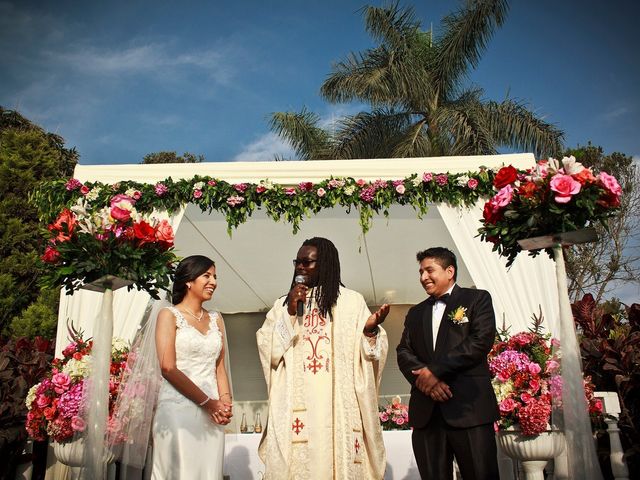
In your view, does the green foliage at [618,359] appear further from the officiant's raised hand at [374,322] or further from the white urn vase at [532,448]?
the officiant's raised hand at [374,322]

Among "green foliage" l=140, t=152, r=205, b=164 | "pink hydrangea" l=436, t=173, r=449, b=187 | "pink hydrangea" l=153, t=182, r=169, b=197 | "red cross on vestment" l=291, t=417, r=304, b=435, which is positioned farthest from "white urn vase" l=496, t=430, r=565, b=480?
"green foliage" l=140, t=152, r=205, b=164

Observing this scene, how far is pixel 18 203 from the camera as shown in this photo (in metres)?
15.7

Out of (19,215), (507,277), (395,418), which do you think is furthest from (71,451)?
(19,215)

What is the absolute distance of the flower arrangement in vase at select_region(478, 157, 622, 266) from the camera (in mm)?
3756

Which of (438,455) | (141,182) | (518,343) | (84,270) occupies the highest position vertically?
(141,182)

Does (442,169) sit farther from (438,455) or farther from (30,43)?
(30,43)

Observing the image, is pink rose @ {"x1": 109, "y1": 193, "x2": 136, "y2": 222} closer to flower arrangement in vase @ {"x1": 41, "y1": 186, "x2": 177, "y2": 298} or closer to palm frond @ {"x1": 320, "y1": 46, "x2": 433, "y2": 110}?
flower arrangement in vase @ {"x1": 41, "y1": 186, "x2": 177, "y2": 298}

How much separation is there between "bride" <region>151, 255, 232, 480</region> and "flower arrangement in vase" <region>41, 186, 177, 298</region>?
401mm

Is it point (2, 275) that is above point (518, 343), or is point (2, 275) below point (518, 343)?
above

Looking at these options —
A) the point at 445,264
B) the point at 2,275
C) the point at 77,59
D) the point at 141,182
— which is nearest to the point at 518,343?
the point at 445,264

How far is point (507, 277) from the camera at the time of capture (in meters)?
7.37

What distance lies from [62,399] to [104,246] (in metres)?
1.93

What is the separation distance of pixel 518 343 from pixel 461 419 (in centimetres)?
193

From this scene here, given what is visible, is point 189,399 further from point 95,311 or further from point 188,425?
point 95,311
